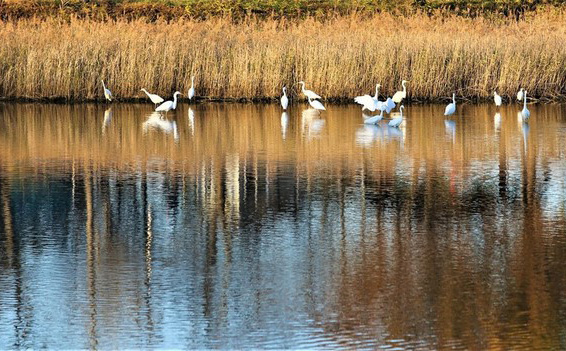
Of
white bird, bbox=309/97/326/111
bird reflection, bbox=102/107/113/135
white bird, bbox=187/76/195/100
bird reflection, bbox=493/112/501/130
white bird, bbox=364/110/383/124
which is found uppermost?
white bird, bbox=187/76/195/100

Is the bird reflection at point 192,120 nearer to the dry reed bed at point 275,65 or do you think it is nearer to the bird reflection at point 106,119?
the bird reflection at point 106,119

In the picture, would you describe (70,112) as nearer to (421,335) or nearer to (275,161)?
(275,161)

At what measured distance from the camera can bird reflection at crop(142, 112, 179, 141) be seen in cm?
1673

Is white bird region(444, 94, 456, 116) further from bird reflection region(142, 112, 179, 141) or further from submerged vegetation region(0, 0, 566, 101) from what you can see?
bird reflection region(142, 112, 179, 141)

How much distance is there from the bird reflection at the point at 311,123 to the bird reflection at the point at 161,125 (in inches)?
77.6

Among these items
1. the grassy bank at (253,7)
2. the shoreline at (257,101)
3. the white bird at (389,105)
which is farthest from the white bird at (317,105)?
the grassy bank at (253,7)

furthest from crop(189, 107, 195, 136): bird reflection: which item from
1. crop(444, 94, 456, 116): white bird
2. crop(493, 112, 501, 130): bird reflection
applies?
crop(493, 112, 501, 130): bird reflection

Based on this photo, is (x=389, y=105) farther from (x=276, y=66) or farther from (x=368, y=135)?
(x=276, y=66)

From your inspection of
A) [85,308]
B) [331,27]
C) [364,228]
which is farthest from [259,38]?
[85,308]

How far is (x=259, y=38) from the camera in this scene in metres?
22.6

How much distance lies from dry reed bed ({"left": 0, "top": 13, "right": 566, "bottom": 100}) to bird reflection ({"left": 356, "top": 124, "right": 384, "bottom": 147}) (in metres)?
4.25

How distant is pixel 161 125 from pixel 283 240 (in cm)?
894

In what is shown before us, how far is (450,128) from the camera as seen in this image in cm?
1700

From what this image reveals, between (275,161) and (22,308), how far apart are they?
265 inches
